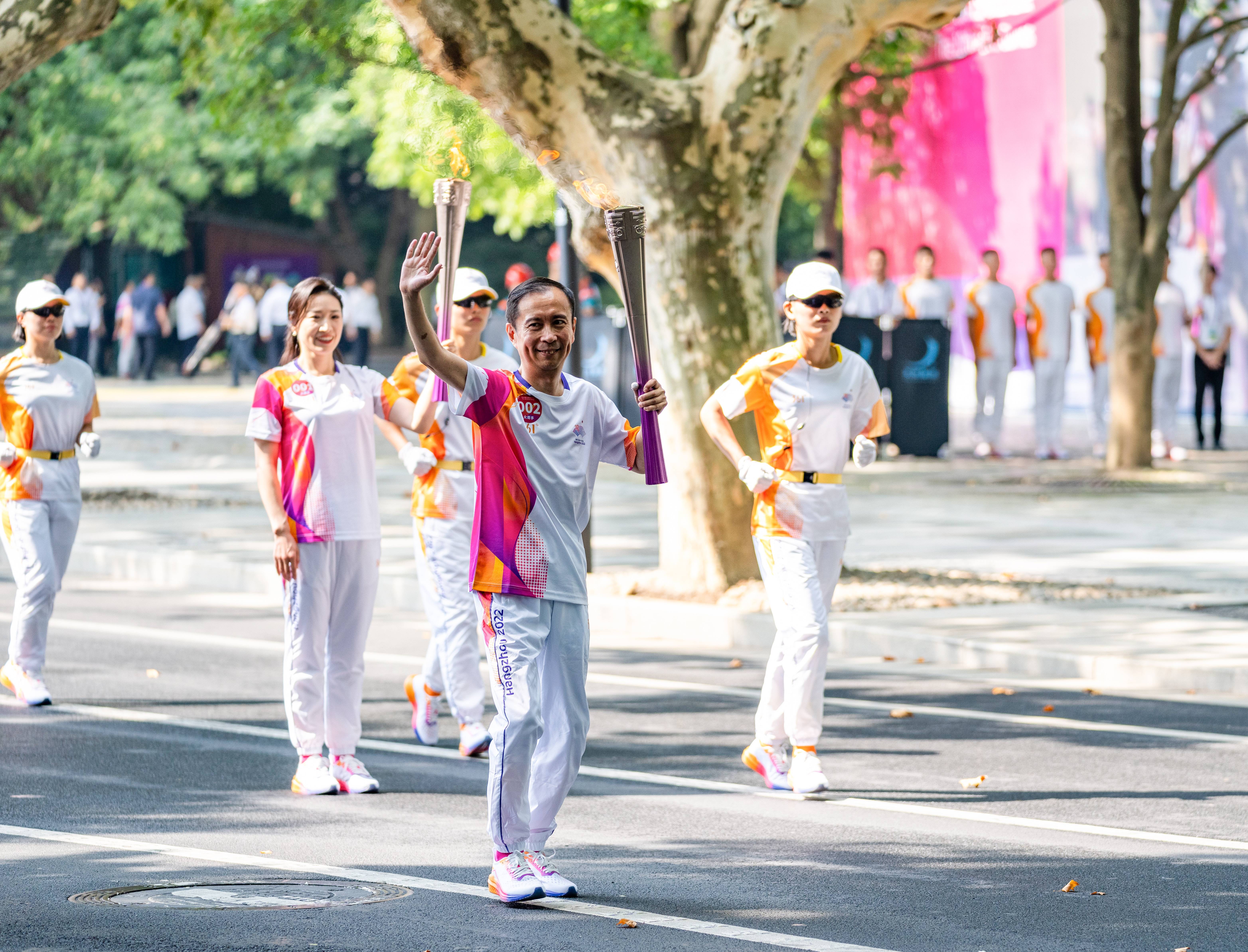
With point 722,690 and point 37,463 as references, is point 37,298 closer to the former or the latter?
point 37,463

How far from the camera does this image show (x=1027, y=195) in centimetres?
3216

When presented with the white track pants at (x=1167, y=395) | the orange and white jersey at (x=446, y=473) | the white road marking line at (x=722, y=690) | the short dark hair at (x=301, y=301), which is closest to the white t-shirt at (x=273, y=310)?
the white track pants at (x=1167, y=395)

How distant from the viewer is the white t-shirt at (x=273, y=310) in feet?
119

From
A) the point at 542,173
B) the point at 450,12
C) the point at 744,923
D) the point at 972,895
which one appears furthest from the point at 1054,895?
the point at 450,12

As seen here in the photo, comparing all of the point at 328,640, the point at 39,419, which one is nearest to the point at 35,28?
the point at 39,419

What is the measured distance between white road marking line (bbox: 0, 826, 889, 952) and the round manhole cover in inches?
4.7

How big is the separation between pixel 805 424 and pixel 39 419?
4059 millimetres

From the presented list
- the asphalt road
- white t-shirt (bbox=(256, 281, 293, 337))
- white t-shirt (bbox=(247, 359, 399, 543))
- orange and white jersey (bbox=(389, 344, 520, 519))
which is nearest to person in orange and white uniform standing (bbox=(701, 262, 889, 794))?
the asphalt road

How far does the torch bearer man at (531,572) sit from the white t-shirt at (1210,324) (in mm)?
18855

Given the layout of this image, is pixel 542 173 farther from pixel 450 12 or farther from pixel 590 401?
pixel 590 401

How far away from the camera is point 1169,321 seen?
23.4m

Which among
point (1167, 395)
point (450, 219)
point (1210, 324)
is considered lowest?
point (1167, 395)

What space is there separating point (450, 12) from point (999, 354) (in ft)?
40.6

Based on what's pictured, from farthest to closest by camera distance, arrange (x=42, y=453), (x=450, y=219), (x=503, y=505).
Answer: (x=42, y=453)
(x=450, y=219)
(x=503, y=505)
